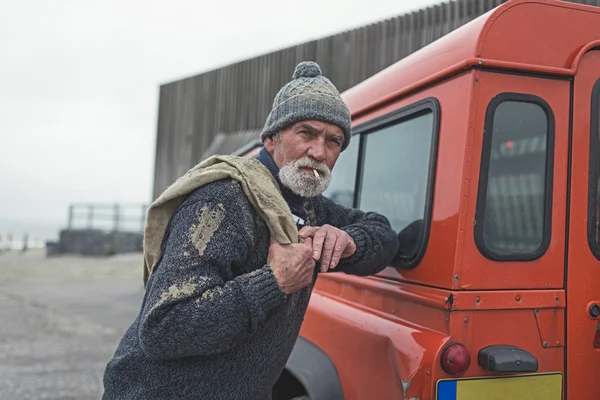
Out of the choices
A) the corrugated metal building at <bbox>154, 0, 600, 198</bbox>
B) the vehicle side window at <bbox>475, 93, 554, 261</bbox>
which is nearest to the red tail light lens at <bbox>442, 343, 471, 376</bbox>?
the vehicle side window at <bbox>475, 93, 554, 261</bbox>

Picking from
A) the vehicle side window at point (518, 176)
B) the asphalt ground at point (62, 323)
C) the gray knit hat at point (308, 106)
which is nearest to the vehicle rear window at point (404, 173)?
the vehicle side window at point (518, 176)

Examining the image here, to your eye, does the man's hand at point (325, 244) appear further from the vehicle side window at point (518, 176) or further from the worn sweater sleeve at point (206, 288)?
the vehicle side window at point (518, 176)

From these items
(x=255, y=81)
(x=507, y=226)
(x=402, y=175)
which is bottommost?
(x=507, y=226)

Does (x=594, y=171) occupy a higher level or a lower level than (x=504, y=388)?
higher

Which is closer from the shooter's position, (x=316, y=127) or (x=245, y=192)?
(x=245, y=192)

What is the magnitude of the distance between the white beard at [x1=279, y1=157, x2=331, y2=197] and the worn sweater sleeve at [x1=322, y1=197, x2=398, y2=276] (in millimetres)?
282

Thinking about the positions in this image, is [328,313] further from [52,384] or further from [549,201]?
[52,384]

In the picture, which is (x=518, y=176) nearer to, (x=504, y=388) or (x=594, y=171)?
(x=594, y=171)

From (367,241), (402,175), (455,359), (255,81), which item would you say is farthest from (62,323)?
(455,359)

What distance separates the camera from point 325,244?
187cm

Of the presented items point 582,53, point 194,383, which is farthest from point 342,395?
point 582,53

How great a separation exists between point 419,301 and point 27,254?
69.2 feet

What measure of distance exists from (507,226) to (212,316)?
114 centimetres

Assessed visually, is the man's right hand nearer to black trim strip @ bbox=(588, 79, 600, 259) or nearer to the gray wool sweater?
the gray wool sweater
